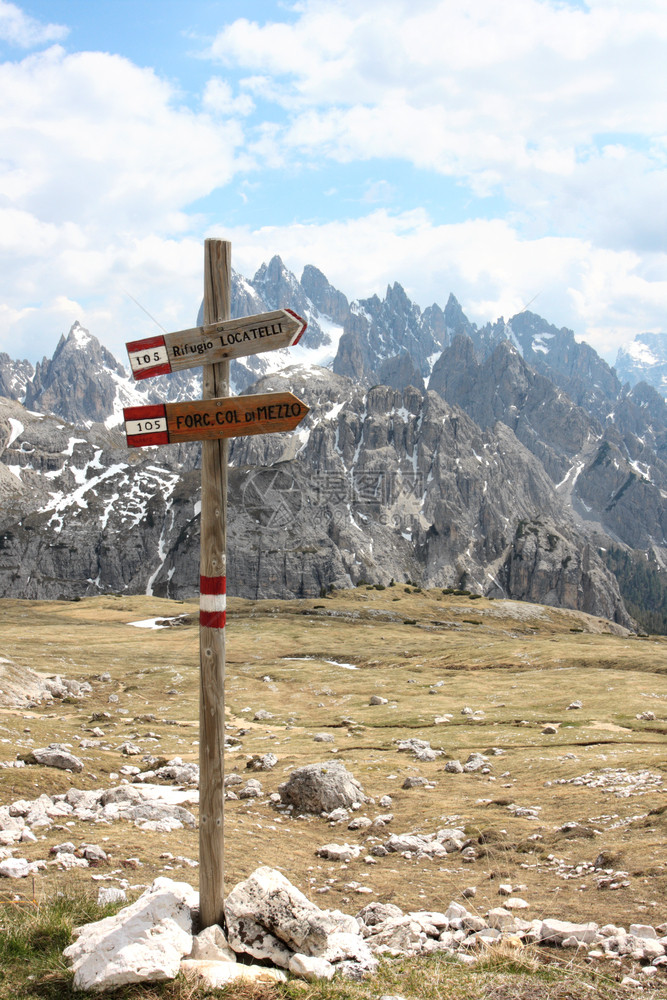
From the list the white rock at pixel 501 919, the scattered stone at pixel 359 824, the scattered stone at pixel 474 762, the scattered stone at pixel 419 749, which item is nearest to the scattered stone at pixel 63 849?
the white rock at pixel 501 919

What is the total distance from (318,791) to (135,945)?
1435 centimetres

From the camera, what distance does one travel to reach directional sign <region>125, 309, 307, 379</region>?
1086 cm

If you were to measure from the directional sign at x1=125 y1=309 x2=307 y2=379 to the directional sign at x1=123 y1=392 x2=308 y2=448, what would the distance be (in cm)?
73

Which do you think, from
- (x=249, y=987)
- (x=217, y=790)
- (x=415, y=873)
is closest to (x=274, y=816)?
(x=415, y=873)

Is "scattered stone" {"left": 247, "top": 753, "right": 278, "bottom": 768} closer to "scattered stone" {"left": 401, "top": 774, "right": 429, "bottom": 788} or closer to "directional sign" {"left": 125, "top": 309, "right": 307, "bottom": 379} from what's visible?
"scattered stone" {"left": 401, "top": 774, "right": 429, "bottom": 788}

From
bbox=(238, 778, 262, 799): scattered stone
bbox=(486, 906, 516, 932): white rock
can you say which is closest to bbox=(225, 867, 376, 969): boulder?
bbox=(486, 906, 516, 932): white rock

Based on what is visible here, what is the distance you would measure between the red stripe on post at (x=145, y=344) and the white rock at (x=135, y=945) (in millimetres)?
9178

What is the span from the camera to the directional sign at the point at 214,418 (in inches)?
424

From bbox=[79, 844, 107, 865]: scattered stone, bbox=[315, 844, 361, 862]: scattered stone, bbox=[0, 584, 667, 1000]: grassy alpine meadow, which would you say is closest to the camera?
bbox=[0, 584, 667, 1000]: grassy alpine meadow

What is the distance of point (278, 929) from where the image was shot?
10352mm

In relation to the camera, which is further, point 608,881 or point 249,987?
point 608,881

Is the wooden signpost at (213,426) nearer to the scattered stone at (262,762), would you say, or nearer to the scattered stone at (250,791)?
the scattered stone at (250,791)

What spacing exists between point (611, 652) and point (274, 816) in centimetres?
7349

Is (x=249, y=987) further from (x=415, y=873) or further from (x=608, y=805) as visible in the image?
(x=608, y=805)
